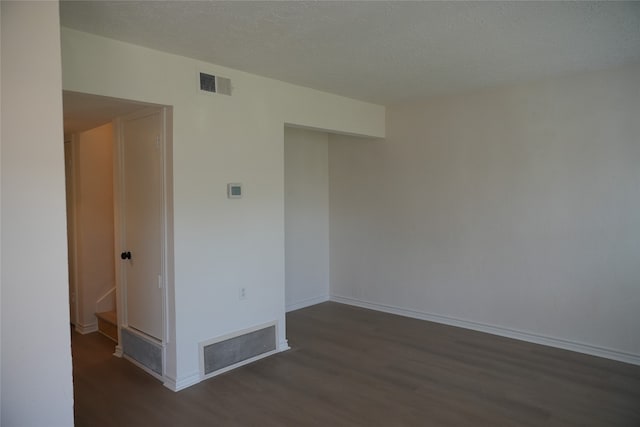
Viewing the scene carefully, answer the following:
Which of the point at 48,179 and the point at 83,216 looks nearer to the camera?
the point at 48,179

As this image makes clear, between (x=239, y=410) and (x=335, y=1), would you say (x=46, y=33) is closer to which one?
(x=335, y=1)

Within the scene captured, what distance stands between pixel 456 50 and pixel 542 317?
264cm

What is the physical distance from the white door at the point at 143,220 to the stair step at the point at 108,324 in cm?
60

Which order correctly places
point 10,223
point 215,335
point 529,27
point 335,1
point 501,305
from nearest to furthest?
point 10,223 < point 335,1 < point 529,27 < point 215,335 < point 501,305

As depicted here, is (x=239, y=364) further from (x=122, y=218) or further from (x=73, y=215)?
(x=73, y=215)

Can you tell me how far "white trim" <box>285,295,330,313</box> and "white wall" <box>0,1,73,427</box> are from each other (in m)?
3.50

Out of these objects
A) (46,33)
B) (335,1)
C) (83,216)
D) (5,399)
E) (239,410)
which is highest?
(335,1)

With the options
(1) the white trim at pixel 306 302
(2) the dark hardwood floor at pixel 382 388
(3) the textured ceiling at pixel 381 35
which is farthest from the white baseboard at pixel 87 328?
(3) the textured ceiling at pixel 381 35

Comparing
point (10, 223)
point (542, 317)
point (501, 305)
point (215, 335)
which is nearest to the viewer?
point (10, 223)

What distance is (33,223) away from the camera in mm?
1915

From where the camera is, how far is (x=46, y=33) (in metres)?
1.92

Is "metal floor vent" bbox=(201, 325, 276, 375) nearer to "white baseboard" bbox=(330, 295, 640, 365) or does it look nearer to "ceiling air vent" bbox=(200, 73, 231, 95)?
"white baseboard" bbox=(330, 295, 640, 365)

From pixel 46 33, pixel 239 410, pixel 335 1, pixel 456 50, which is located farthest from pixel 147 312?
pixel 456 50

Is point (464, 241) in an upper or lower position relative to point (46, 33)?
lower
